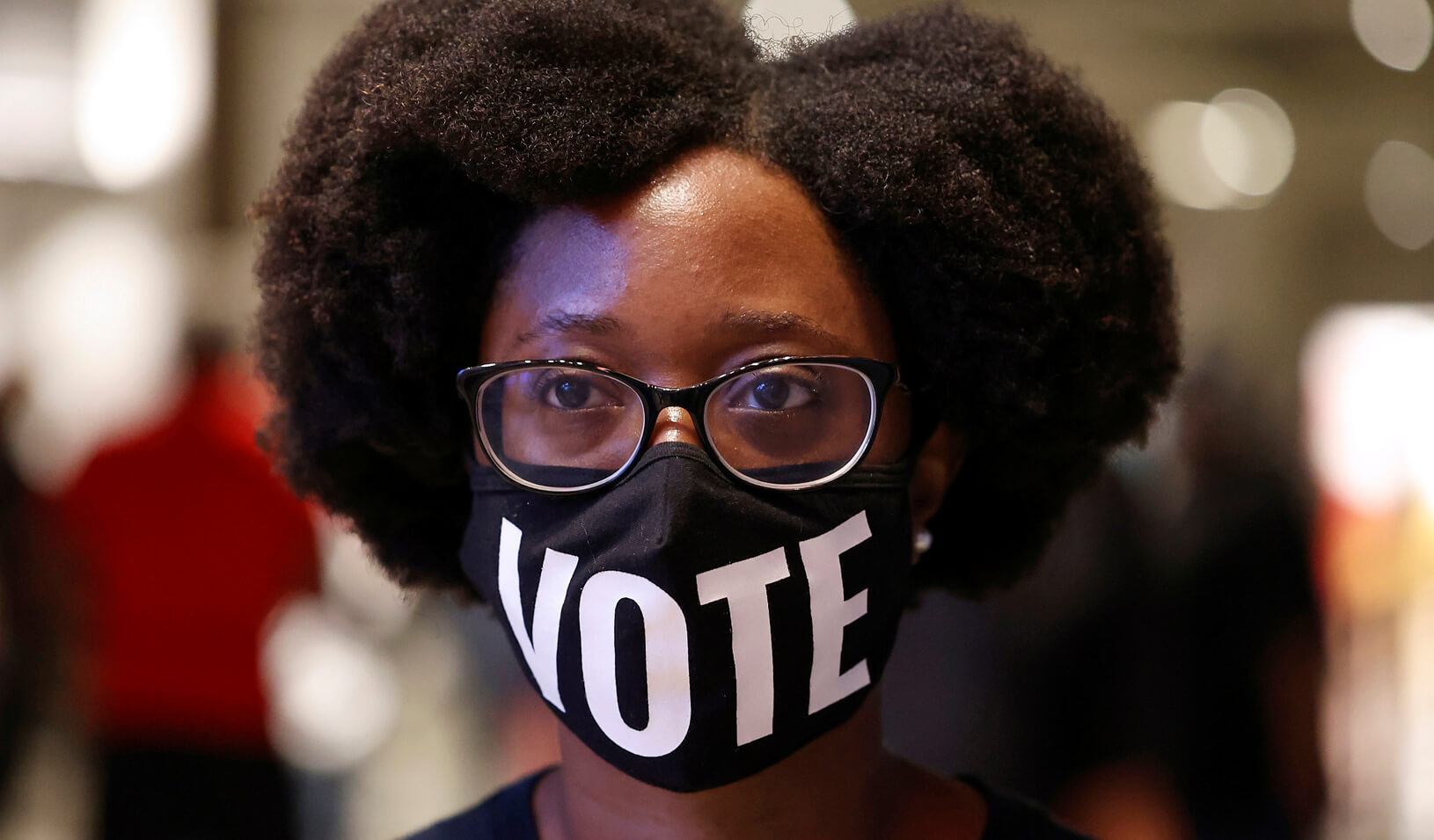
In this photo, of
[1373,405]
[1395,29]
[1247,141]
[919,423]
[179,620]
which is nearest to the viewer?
[919,423]

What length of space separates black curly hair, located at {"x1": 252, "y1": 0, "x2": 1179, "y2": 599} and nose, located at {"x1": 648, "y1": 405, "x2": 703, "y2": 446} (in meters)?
0.25

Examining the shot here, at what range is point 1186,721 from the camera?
11.2ft

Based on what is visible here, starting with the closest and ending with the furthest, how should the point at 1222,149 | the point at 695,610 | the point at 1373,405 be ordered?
the point at 695,610, the point at 1373,405, the point at 1222,149

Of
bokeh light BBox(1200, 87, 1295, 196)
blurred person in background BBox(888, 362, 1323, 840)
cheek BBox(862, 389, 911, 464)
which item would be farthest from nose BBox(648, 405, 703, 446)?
bokeh light BBox(1200, 87, 1295, 196)

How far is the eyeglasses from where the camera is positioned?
1363mm

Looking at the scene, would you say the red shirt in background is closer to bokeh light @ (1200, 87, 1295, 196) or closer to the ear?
the ear

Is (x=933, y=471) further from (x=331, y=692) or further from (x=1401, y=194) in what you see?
(x=1401, y=194)

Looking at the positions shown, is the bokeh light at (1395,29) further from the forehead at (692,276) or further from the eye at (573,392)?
the eye at (573,392)

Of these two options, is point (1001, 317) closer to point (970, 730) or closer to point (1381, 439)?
point (970, 730)

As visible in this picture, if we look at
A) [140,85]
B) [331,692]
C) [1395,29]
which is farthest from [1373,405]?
[140,85]

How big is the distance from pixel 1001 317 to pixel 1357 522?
3.69 m

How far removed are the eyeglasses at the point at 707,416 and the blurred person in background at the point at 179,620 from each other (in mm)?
2469

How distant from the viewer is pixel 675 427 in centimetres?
135

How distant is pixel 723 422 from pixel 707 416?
2cm
